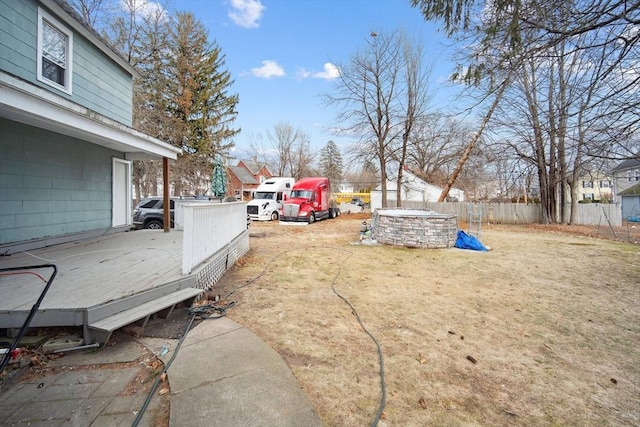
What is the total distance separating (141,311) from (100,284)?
90 cm

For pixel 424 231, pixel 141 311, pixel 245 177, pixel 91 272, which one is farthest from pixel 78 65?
pixel 245 177

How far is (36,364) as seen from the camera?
8.64ft

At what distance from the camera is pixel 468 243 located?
9648 mm

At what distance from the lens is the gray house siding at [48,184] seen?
525 cm

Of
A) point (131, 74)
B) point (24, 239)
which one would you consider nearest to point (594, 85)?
point (24, 239)

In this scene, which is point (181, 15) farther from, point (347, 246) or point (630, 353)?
point (630, 353)

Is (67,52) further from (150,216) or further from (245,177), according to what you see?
(245,177)

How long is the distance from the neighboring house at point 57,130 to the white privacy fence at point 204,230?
7.37 ft

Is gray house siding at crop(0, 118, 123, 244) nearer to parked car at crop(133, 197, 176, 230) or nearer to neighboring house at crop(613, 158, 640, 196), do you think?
parked car at crop(133, 197, 176, 230)

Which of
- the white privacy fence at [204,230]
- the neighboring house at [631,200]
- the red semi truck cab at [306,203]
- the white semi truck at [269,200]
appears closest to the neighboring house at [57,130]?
the white privacy fence at [204,230]

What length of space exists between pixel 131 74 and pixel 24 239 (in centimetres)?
593

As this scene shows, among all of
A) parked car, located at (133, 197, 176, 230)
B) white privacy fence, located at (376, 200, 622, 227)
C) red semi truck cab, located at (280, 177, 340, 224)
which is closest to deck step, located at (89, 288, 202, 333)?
parked car, located at (133, 197, 176, 230)

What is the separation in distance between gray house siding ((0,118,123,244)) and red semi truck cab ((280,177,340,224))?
408 inches

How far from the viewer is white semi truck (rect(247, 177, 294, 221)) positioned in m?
19.2
